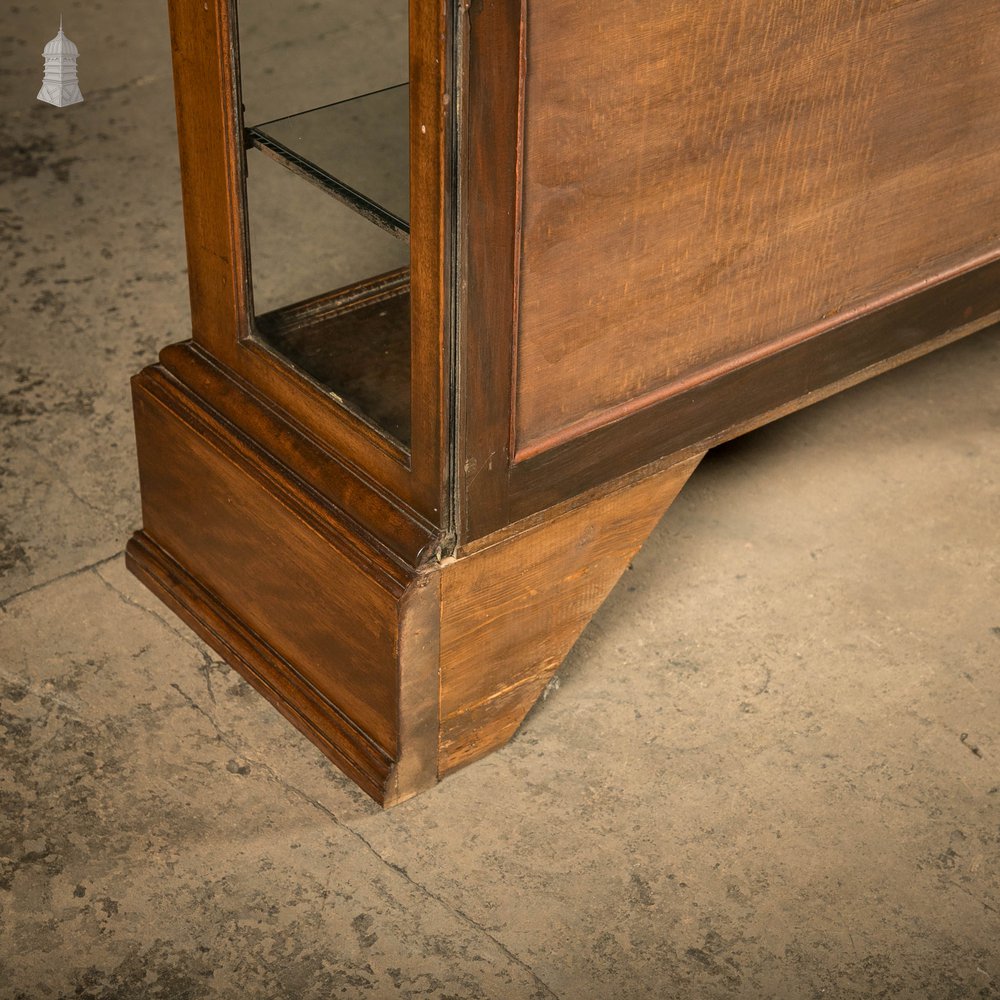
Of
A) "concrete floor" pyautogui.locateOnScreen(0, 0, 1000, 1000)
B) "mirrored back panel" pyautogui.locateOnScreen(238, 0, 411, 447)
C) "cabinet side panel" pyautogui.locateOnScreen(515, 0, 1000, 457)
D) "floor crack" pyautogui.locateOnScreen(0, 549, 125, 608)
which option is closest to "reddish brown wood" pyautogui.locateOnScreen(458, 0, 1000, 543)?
"cabinet side panel" pyautogui.locateOnScreen(515, 0, 1000, 457)

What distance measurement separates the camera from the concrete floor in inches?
65.7

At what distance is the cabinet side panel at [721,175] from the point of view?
150cm

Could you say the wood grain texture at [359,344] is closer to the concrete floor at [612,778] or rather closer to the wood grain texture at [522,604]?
the wood grain texture at [522,604]

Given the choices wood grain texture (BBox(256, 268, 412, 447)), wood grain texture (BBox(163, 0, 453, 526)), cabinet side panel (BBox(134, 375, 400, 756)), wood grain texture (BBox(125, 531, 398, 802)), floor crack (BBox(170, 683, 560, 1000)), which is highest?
wood grain texture (BBox(163, 0, 453, 526))

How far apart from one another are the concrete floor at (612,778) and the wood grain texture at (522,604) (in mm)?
84

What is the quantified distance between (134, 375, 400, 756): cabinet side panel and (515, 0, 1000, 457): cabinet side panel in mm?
291

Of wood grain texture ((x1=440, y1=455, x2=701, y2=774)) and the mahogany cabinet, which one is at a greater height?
the mahogany cabinet

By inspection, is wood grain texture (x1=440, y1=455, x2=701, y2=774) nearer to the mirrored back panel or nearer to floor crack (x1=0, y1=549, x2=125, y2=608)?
the mirrored back panel

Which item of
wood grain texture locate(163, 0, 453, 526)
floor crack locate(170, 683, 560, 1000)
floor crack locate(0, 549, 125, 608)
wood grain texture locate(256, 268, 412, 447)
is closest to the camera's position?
wood grain texture locate(163, 0, 453, 526)

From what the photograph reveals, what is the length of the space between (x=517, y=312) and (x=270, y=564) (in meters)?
0.54

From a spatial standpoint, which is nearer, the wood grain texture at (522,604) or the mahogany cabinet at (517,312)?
the mahogany cabinet at (517,312)

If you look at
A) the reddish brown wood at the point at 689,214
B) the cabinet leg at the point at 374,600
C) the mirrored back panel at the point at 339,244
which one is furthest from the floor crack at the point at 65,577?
the reddish brown wood at the point at 689,214

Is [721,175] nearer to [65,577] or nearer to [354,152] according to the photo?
[354,152]

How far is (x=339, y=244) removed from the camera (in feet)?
9.68
